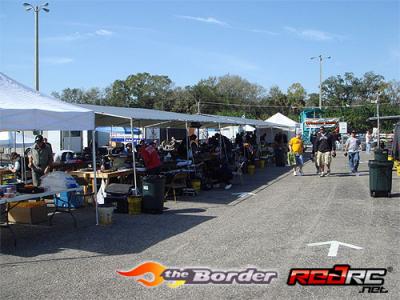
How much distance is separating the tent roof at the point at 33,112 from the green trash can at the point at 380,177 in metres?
6.87

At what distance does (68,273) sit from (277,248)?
298cm

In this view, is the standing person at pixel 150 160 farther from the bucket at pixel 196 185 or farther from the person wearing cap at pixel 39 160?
the person wearing cap at pixel 39 160

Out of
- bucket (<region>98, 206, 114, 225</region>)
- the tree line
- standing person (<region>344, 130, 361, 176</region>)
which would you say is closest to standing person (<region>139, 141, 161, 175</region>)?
bucket (<region>98, 206, 114, 225</region>)

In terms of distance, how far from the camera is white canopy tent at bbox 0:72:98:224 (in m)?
6.92

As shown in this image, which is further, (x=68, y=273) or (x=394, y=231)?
(x=394, y=231)

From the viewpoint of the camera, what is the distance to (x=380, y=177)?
11203mm

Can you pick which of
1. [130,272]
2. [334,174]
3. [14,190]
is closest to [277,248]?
[130,272]

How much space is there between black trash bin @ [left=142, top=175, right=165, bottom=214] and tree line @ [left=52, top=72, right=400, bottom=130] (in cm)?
5806

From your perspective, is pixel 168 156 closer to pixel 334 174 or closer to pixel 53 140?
pixel 334 174

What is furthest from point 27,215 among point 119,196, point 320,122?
point 320,122

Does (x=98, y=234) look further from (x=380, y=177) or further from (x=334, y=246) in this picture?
(x=380, y=177)

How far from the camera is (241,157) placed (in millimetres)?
19625

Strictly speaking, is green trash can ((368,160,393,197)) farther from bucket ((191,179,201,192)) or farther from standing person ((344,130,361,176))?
standing person ((344,130,361,176))

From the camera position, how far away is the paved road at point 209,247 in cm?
499
